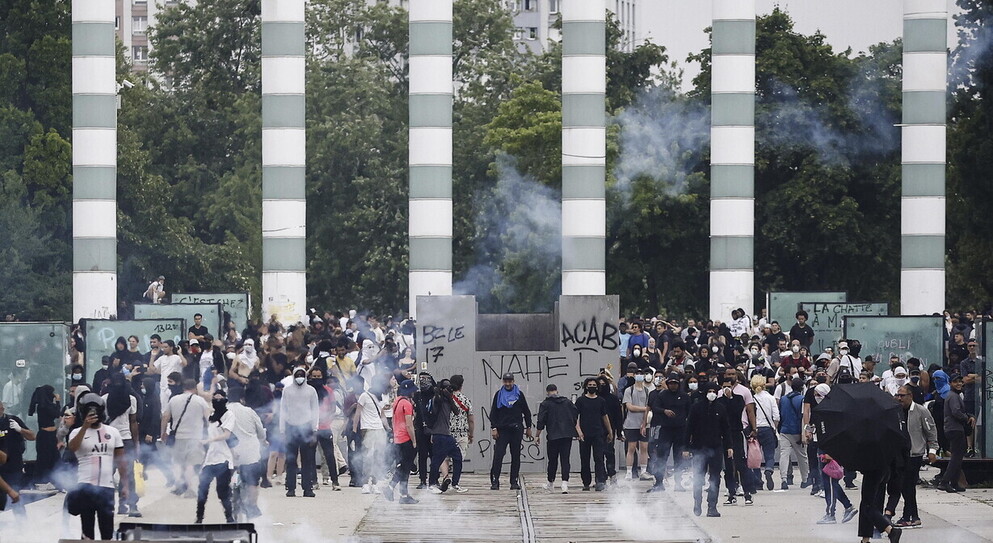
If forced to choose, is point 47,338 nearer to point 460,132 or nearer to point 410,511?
point 410,511

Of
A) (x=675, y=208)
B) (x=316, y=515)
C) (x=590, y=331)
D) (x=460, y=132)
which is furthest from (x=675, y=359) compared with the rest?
(x=460, y=132)

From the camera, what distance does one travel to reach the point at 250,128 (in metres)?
75.6

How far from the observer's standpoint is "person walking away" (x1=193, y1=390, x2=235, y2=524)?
23078mm

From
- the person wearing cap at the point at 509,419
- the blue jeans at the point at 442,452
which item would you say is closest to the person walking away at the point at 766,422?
the person wearing cap at the point at 509,419

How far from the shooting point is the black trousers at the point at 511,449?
2923 centimetres

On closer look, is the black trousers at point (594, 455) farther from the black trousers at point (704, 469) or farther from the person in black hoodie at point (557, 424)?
the black trousers at point (704, 469)

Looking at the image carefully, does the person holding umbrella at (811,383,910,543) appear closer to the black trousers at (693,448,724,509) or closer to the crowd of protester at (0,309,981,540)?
the crowd of protester at (0,309,981,540)

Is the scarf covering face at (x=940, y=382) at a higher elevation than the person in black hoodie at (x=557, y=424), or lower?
higher

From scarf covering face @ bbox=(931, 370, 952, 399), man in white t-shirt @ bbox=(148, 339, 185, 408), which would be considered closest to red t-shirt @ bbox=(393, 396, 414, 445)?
man in white t-shirt @ bbox=(148, 339, 185, 408)

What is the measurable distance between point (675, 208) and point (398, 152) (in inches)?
642

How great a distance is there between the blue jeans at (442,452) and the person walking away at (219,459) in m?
5.79

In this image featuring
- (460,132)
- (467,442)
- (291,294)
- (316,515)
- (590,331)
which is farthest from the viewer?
(460,132)

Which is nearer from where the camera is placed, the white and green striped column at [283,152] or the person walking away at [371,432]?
the person walking away at [371,432]

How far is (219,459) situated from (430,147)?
24187mm
